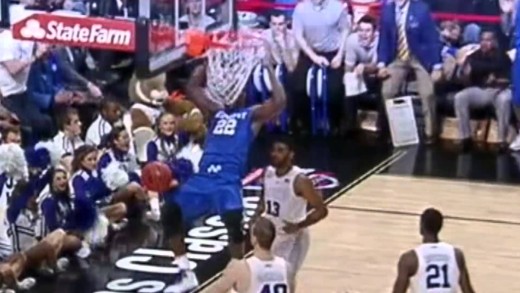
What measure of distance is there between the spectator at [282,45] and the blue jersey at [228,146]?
517 cm

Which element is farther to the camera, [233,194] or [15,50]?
[15,50]

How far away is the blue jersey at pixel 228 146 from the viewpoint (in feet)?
37.5

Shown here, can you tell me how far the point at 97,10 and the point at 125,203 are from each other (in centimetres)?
359

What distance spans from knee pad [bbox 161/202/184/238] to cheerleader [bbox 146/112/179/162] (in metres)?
0.61

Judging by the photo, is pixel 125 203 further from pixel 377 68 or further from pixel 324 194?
pixel 377 68

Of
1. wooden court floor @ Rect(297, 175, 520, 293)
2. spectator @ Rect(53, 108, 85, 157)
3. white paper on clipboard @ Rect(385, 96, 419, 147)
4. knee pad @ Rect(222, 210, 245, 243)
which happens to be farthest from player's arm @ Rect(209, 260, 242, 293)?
white paper on clipboard @ Rect(385, 96, 419, 147)

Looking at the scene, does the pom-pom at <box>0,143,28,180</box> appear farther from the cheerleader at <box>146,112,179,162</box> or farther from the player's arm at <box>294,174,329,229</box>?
the player's arm at <box>294,174,329,229</box>

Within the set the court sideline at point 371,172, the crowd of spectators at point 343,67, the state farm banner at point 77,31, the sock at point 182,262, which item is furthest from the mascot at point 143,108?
the sock at point 182,262

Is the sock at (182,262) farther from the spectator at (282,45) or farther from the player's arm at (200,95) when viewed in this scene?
the spectator at (282,45)

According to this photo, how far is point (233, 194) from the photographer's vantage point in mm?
11328

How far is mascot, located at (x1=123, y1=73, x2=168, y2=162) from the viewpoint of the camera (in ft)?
46.8

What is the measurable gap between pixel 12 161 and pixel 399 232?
3372 millimetres

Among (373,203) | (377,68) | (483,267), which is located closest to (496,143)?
(377,68)

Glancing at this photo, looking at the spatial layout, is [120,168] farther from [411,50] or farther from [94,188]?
[411,50]
